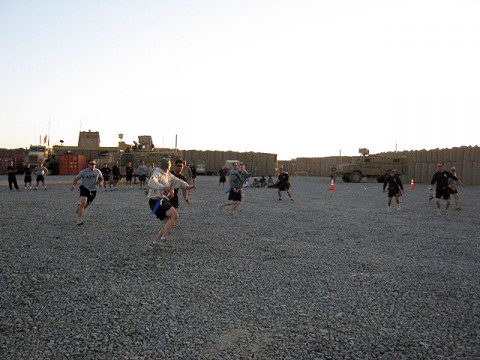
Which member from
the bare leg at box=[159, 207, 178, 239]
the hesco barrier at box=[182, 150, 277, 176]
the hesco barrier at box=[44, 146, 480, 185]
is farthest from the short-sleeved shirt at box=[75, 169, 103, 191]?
the hesco barrier at box=[182, 150, 277, 176]

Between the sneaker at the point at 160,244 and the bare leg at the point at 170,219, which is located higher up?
the bare leg at the point at 170,219

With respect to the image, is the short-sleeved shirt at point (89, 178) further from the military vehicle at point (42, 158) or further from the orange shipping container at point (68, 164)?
the orange shipping container at point (68, 164)

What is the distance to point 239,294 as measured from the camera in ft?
15.6

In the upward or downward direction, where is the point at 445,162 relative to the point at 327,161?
downward

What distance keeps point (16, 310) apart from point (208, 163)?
4838 cm

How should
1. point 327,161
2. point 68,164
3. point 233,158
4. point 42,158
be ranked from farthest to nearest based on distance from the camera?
point 327,161, point 233,158, point 68,164, point 42,158

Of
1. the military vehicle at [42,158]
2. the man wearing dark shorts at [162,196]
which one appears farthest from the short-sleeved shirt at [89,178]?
the military vehicle at [42,158]

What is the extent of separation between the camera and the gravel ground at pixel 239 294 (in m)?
3.44

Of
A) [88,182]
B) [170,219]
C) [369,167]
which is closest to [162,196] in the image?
[170,219]

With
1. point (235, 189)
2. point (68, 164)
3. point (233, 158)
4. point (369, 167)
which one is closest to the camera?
point (235, 189)

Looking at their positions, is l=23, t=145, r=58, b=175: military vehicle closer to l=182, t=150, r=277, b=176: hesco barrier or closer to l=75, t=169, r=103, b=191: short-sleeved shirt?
l=182, t=150, r=277, b=176: hesco barrier

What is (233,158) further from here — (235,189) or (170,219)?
(170,219)

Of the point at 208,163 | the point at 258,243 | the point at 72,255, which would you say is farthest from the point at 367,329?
the point at 208,163

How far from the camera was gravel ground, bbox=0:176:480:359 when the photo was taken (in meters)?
3.44
